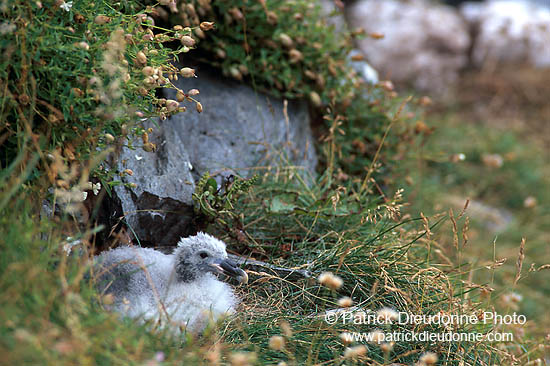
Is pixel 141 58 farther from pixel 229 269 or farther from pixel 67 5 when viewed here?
pixel 229 269

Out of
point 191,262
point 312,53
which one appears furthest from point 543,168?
point 191,262

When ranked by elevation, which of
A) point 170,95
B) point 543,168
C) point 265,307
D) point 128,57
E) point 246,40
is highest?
point 128,57

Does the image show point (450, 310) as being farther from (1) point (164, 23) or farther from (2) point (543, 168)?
(2) point (543, 168)

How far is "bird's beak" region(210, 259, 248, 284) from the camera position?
2.67 m

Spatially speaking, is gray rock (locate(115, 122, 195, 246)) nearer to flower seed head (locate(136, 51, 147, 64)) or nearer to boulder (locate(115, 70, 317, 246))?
boulder (locate(115, 70, 317, 246))

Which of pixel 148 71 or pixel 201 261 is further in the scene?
pixel 201 261

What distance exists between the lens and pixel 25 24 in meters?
2.25

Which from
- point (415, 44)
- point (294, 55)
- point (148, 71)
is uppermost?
point (148, 71)

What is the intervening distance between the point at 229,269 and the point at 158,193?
71 cm

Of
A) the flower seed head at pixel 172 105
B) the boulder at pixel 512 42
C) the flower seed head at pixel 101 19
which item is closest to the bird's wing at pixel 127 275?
the flower seed head at pixel 172 105

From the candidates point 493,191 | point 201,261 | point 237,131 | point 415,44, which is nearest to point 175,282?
point 201,261

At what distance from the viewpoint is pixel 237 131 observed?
402 centimetres

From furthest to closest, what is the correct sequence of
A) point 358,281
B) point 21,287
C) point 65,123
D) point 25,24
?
point 358,281, point 65,123, point 25,24, point 21,287

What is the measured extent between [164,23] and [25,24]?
1.50m
